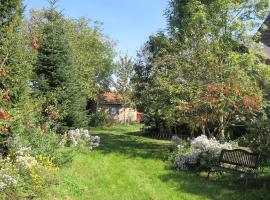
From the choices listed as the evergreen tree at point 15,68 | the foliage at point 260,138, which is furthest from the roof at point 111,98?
the foliage at point 260,138

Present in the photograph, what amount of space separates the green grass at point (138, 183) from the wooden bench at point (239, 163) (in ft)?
1.22

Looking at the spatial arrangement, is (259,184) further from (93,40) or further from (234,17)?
(93,40)

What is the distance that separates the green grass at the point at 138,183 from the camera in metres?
10.4

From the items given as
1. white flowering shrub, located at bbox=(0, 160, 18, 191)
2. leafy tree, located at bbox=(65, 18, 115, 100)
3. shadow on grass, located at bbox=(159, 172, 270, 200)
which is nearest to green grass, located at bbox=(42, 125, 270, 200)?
shadow on grass, located at bbox=(159, 172, 270, 200)

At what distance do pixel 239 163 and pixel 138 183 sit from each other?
3431 millimetres

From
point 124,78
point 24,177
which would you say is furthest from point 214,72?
point 124,78

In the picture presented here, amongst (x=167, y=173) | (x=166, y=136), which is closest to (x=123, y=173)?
(x=167, y=173)

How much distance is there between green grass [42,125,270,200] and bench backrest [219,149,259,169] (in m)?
0.59

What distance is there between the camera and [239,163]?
12609mm

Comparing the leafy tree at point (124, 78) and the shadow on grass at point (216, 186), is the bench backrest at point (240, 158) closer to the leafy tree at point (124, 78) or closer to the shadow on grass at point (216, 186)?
the shadow on grass at point (216, 186)

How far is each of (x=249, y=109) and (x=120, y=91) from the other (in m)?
32.8

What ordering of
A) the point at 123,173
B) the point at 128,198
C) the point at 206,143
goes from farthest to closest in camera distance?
the point at 206,143 < the point at 123,173 < the point at 128,198

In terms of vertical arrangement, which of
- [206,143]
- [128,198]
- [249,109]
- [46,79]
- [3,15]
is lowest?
[128,198]

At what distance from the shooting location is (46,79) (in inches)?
730
